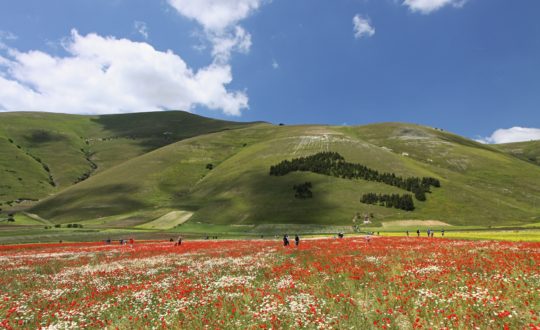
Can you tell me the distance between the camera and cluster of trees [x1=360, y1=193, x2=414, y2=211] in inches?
4456

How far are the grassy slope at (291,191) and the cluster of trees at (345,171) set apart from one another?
3.94m

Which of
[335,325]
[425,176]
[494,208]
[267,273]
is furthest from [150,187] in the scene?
[335,325]

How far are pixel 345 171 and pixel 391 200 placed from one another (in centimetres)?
2741

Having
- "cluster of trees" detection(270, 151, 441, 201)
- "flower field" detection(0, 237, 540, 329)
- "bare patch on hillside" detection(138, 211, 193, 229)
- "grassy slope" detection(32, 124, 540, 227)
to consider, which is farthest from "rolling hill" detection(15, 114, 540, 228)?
"flower field" detection(0, 237, 540, 329)

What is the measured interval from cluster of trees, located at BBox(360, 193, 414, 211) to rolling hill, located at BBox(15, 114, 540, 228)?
120 inches

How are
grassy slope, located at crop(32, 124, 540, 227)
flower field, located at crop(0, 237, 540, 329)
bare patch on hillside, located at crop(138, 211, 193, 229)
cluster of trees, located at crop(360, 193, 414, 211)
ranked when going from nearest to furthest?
1. flower field, located at crop(0, 237, 540, 329)
2. bare patch on hillside, located at crop(138, 211, 193, 229)
3. grassy slope, located at crop(32, 124, 540, 227)
4. cluster of trees, located at crop(360, 193, 414, 211)

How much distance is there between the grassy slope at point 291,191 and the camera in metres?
112

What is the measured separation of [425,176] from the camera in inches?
5448

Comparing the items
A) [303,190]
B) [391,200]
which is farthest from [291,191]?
[391,200]

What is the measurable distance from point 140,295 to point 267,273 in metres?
7.42

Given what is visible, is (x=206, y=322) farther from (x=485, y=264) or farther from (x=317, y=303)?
(x=485, y=264)

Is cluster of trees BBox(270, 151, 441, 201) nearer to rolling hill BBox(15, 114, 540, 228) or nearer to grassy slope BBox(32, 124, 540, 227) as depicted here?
rolling hill BBox(15, 114, 540, 228)

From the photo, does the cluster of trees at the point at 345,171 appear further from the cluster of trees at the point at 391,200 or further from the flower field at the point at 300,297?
the flower field at the point at 300,297

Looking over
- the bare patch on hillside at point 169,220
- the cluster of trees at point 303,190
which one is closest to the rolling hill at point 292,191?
the bare patch on hillside at point 169,220
